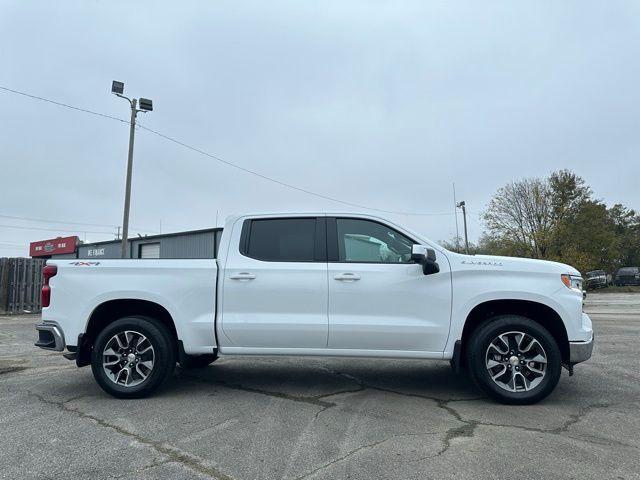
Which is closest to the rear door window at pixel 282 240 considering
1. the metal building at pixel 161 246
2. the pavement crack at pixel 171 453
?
the pavement crack at pixel 171 453

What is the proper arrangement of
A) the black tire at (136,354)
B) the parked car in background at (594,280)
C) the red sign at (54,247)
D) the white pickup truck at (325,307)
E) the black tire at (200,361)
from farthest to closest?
1. the parked car in background at (594,280)
2. the red sign at (54,247)
3. the black tire at (200,361)
4. the black tire at (136,354)
5. the white pickup truck at (325,307)

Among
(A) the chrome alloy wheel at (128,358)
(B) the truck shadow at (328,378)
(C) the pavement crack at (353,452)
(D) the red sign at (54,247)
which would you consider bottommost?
(C) the pavement crack at (353,452)

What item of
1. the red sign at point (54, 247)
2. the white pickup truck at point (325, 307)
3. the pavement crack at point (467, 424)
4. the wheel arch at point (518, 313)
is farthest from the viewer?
the red sign at point (54, 247)

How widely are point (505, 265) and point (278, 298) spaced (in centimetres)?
238

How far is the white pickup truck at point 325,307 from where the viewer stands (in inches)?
196

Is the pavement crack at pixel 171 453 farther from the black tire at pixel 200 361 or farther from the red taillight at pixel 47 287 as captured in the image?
the black tire at pixel 200 361

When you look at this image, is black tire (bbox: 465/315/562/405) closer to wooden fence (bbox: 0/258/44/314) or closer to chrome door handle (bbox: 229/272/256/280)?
chrome door handle (bbox: 229/272/256/280)

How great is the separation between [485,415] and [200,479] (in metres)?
2.71

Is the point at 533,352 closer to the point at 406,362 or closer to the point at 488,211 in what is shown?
the point at 406,362

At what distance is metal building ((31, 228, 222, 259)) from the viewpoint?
2453 cm

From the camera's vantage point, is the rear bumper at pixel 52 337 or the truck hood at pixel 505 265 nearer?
the truck hood at pixel 505 265

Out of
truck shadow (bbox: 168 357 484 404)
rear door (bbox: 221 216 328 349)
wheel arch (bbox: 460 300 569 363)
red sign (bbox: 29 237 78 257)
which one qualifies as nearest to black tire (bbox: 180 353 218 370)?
truck shadow (bbox: 168 357 484 404)

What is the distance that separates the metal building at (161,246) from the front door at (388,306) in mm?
13905

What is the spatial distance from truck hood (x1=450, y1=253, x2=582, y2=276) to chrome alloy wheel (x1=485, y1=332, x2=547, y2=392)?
672 millimetres
